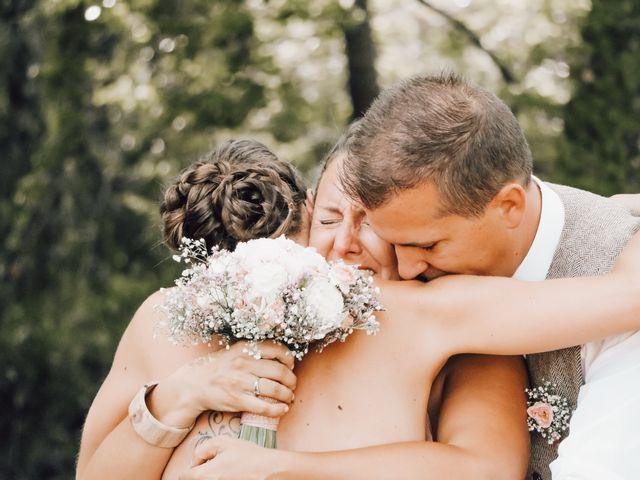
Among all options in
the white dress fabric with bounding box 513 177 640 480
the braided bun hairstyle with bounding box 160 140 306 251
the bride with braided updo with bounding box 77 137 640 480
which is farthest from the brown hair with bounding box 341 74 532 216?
the white dress fabric with bounding box 513 177 640 480

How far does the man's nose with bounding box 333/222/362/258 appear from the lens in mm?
Result: 3500

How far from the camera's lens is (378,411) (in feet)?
9.77

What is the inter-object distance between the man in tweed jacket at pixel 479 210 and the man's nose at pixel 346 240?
0.19 m

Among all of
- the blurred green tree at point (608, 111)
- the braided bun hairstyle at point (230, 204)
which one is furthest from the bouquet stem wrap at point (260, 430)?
the blurred green tree at point (608, 111)

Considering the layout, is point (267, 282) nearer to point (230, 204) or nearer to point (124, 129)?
point (230, 204)

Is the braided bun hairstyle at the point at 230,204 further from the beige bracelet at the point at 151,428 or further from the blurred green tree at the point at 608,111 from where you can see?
the blurred green tree at the point at 608,111

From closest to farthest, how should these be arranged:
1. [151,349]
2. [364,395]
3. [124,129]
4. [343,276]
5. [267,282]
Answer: [267,282] → [343,276] → [364,395] → [151,349] → [124,129]

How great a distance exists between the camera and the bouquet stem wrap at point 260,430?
2.93m

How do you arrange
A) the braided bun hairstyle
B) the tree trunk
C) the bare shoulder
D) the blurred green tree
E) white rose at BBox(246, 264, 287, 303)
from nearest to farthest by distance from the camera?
white rose at BBox(246, 264, 287, 303) < the bare shoulder < the braided bun hairstyle < the blurred green tree < the tree trunk

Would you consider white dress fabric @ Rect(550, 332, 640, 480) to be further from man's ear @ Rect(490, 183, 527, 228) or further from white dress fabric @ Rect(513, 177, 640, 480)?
man's ear @ Rect(490, 183, 527, 228)

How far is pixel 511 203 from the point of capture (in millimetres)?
3248

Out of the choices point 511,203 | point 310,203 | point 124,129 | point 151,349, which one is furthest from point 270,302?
point 124,129

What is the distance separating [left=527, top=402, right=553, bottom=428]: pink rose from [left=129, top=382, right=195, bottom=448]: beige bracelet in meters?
1.36

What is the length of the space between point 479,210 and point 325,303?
0.82 m
